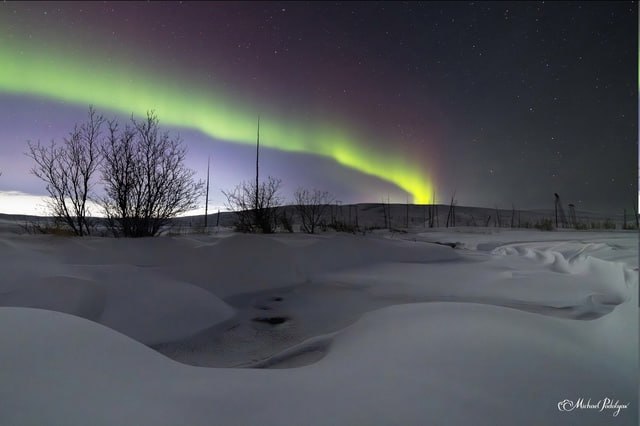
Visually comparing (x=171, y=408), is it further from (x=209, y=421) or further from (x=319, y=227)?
(x=319, y=227)

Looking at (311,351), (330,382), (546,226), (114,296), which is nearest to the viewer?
(330,382)

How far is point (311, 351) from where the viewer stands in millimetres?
2188

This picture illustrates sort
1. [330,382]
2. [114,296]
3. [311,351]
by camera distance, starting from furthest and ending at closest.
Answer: [114,296] < [311,351] < [330,382]

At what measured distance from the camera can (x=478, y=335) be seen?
1.76 m

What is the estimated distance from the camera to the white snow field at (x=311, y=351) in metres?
1.12

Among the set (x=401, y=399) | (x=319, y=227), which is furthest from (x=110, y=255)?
(x=319, y=227)

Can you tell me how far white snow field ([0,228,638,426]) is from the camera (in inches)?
44.0

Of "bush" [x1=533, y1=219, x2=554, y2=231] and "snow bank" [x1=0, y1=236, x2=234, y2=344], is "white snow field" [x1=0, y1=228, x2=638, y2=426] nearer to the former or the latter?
"snow bank" [x1=0, y1=236, x2=234, y2=344]

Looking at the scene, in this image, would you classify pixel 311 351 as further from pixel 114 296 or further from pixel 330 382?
pixel 114 296

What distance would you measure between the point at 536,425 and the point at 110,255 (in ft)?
18.0

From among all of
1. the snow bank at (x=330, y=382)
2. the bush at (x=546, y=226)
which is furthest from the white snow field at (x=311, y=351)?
the bush at (x=546, y=226)

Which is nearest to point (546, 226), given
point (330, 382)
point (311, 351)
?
point (311, 351)

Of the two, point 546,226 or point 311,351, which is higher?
point 546,226

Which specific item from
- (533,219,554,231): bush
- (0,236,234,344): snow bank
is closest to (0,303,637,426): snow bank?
(0,236,234,344): snow bank
